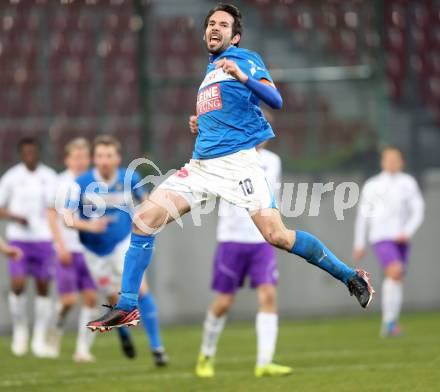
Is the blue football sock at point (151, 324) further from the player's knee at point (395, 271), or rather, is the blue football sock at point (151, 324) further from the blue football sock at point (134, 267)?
the player's knee at point (395, 271)

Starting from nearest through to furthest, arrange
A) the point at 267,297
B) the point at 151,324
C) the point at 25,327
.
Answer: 1. the point at 267,297
2. the point at 151,324
3. the point at 25,327

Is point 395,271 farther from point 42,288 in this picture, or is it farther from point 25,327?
point 25,327

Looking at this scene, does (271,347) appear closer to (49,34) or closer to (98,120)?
(98,120)

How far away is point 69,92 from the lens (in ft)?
53.2

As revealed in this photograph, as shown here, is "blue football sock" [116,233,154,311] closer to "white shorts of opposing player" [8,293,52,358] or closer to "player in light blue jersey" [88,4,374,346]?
"player in light blue jersey" [88,4,374,346]

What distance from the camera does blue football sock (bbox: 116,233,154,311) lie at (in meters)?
7.35

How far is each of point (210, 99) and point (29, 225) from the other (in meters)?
6.10

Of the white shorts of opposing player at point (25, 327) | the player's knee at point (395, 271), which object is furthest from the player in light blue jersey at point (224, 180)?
the player's knee at point (395, 271)

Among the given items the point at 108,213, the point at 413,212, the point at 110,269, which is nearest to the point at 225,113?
the point at 108,213

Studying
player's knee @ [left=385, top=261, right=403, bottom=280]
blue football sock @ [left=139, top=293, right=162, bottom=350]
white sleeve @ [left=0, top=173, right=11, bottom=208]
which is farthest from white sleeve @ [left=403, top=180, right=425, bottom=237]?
white sleeve @ [left=0, top=173, right=11, bottom=208]

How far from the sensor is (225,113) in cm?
737

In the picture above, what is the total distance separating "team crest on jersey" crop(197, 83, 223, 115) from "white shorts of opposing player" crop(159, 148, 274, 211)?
13.2 inches

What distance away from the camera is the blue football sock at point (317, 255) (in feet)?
24.1

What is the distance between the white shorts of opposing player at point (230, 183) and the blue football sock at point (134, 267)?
394mm
